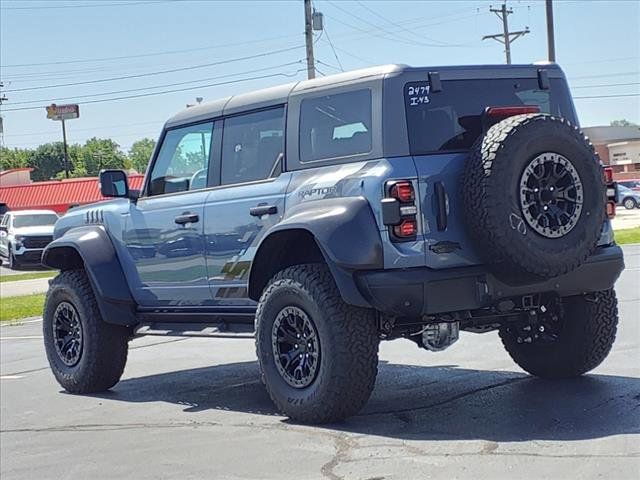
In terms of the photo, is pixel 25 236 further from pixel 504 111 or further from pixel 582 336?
pixel 504 111

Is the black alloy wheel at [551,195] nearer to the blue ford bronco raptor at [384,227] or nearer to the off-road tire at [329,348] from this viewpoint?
the blue ford bronco raptor at [384,227]

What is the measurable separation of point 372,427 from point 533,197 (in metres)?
1.69

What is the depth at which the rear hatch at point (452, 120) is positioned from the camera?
6055 mm

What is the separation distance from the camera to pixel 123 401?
8.27 meters

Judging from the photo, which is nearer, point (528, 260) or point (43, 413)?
point (528, 260)

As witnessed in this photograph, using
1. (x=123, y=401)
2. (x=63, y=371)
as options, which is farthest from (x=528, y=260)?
(x=63, y=371)

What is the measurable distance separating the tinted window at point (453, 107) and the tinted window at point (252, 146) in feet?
3.74

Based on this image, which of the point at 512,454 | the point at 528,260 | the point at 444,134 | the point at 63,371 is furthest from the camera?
the point at 63,371

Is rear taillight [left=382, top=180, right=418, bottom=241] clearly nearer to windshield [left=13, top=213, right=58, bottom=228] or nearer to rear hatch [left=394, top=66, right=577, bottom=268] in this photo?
rear hatch [left=394, top=66, right=577, bottom=268]

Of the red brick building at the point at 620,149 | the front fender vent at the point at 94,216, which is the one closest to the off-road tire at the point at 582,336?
the front fender vent at the point at 94,216

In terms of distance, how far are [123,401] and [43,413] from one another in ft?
2.05

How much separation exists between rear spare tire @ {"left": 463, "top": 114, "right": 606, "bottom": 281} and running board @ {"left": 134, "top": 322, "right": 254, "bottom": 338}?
6.60ft

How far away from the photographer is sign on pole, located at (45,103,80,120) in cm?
10711

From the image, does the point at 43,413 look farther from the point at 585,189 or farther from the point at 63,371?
the point at 585,189
